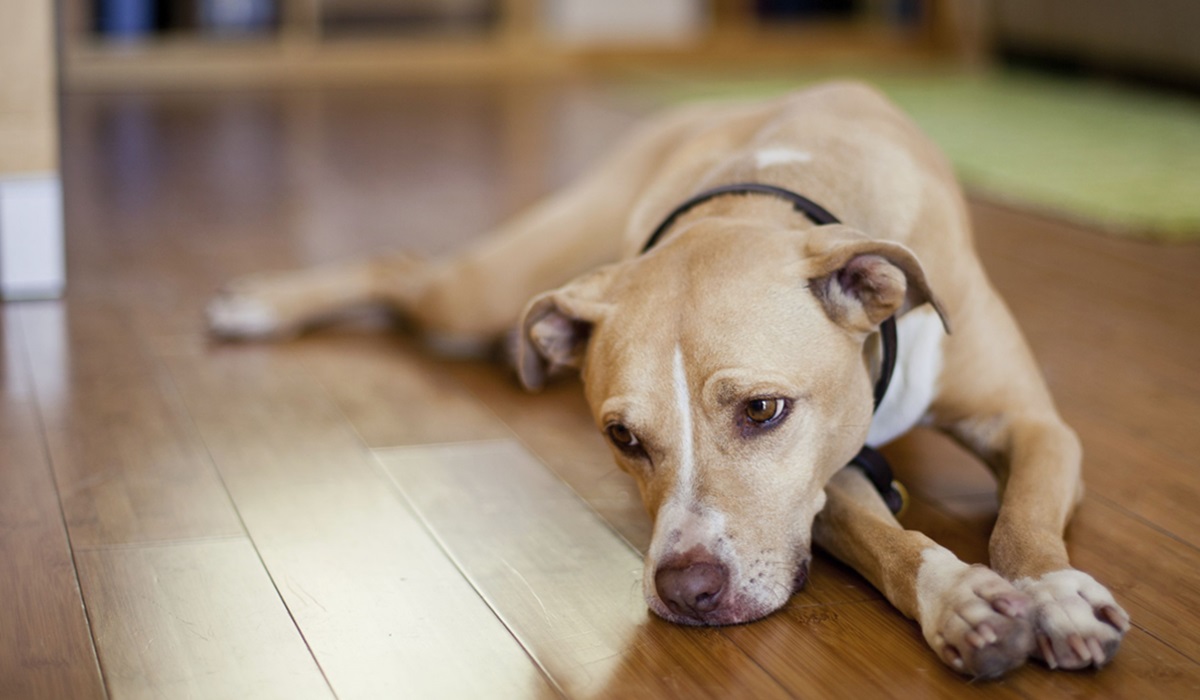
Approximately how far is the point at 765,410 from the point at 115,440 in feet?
4.46

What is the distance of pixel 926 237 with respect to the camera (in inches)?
85.4

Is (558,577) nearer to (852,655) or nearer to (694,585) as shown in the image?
(694,585)

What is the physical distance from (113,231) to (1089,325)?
114 inches

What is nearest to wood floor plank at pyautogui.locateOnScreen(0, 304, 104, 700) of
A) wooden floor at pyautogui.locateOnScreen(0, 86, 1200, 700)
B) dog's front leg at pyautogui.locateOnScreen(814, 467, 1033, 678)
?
wooden floor at pyautogui.locateOnScreen(0, 86, 1200, 700)

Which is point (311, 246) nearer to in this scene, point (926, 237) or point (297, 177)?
point (297, 177)

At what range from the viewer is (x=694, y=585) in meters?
1.75

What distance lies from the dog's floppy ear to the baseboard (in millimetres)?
2210

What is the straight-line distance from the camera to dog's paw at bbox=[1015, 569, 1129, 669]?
5.47 ft

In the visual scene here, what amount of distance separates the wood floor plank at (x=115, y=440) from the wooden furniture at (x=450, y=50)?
4.38 m

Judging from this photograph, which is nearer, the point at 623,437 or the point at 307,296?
the point at 623,437

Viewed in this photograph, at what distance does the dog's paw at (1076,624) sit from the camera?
1.67m

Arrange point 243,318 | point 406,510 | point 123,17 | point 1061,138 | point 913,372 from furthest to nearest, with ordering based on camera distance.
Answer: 1. point 123,17
2. point 1061,138
3. point 243,318
4. point 406,510
5. point 913,372

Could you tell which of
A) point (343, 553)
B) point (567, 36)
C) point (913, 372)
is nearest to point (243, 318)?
point (343, 553)

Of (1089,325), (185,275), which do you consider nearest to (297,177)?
(185,275)
